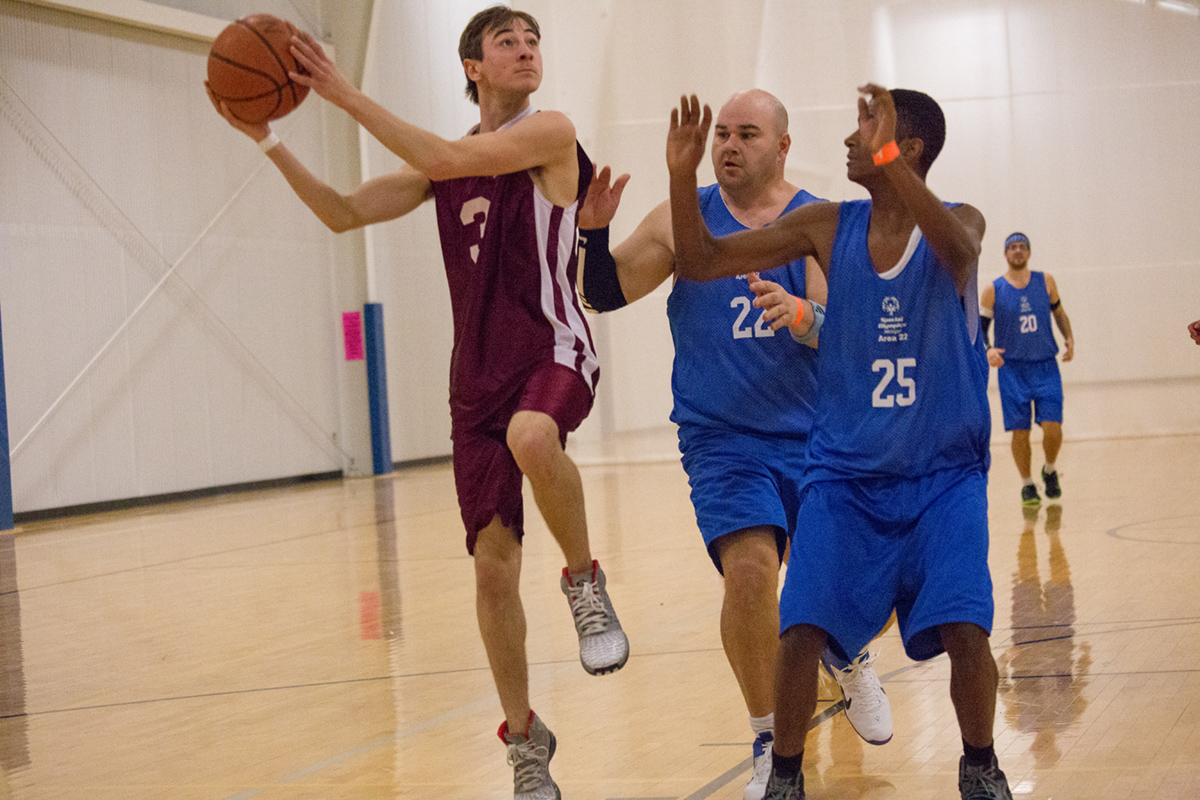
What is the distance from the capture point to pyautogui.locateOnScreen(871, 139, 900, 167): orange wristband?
2914mm

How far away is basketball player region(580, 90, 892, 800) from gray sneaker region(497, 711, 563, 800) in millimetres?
598

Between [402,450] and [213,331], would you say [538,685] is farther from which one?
[402,450]

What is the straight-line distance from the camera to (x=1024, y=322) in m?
10.4

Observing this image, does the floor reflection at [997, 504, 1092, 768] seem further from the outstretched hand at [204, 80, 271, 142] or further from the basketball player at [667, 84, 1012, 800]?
the outstretched hand at [204, 80, 271, 142]

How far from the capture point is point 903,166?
9.60ft

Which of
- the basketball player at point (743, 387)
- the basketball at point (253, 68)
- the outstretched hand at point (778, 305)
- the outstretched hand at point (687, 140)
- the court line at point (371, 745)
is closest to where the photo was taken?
the outstretched hand at point (687, 140)

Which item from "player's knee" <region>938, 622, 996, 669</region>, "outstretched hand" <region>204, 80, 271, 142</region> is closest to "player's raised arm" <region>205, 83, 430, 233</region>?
"outstretched hand" <region>204, 80, 271, 142</region>

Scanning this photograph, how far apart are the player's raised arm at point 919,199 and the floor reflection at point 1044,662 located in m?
1.60

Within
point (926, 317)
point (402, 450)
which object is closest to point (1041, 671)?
point (926, 317)

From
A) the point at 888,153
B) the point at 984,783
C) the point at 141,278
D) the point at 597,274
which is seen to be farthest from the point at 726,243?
the point at 141,278

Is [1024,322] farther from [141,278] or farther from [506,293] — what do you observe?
[141,278]

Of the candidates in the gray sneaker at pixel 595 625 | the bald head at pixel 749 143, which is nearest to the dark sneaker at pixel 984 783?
the gray sneaker at pixel 595 625

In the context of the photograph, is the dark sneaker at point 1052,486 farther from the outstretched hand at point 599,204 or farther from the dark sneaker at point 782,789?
the dark sneaker at point 782,789

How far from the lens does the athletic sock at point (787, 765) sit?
3074 mm
